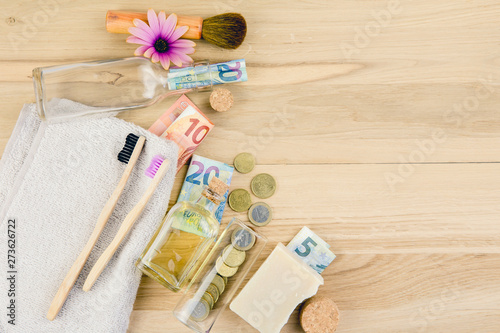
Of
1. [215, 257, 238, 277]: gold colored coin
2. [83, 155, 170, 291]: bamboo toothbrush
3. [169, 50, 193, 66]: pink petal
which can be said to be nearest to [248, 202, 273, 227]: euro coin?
[215, 257, 238, 277]: gold colored coin

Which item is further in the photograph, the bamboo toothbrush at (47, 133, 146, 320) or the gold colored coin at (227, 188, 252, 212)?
the gold colored coin at (227, 188, 252, 212)

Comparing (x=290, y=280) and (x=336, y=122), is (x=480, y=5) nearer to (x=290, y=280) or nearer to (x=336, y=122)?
(x=336, y=122)

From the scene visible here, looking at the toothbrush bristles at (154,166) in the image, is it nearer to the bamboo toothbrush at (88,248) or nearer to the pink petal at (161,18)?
the bamboo toothbrush at (88,248)

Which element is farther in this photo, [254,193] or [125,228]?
[254,193]

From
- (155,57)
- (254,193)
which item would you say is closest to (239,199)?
(254,193)

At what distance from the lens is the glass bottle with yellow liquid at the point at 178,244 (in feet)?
2.80

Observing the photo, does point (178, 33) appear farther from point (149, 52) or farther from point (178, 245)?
point (178, 245)

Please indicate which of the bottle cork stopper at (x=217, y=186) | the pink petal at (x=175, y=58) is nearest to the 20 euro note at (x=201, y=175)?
the bottle cork stopper at (x=217, y=186)

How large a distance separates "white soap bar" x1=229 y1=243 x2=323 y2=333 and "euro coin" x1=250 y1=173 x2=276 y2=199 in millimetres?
123

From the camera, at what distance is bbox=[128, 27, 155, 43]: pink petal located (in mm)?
852

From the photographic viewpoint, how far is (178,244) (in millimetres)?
861

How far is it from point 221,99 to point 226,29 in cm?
15

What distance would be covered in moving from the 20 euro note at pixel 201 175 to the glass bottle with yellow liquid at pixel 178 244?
47mm

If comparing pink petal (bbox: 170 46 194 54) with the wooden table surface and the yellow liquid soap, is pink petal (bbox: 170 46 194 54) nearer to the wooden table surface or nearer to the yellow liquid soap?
the wooden table surface
